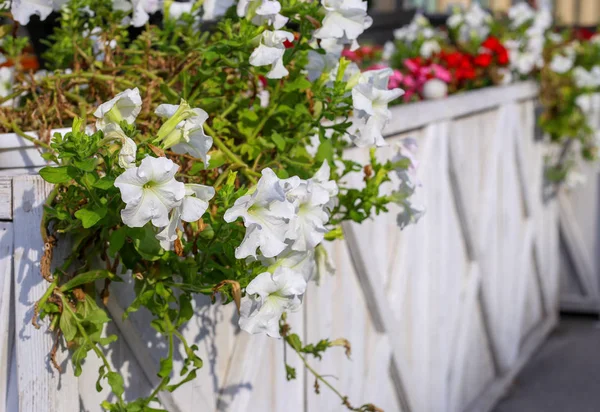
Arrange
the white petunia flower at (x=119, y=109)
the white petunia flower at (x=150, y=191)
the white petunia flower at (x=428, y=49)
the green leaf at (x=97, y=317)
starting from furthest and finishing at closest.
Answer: the white petunia flower at (x=428, y=49) < the green leaf at (x=97, y=317) < the white petunia flower at (x=119, y=109) < the white petunia flower at (x=150, y=191)

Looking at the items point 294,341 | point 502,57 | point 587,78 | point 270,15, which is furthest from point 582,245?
point 270,15

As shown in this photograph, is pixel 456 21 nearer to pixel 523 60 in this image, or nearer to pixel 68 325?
pixel 523 60

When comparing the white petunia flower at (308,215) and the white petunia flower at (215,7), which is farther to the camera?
the white petunia flower at (215,7)

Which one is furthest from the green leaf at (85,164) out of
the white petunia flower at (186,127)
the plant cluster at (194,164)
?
the white petunia flower at (186,127)

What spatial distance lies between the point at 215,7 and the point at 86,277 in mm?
677

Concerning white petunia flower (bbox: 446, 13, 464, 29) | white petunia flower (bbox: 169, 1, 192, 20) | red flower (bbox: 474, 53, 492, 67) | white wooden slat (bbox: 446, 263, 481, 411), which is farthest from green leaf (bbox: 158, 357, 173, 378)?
white petunia flower (bbox: 446, 13, 464, 29)

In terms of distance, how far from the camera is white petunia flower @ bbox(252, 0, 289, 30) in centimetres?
152

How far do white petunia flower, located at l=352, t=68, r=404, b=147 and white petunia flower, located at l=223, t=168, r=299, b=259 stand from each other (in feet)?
1.09

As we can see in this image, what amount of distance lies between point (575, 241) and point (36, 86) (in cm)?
399

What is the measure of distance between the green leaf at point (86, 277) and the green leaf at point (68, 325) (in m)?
0.04

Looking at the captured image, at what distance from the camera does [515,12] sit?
15.0 feet

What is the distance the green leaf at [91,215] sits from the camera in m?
1.29

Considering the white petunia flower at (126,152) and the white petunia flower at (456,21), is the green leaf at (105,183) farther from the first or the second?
the white petunia flower at (456,21)

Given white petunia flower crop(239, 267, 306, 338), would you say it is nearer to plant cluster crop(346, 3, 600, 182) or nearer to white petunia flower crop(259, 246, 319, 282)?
white petunia flower crop(259, 246, 319, 282)
